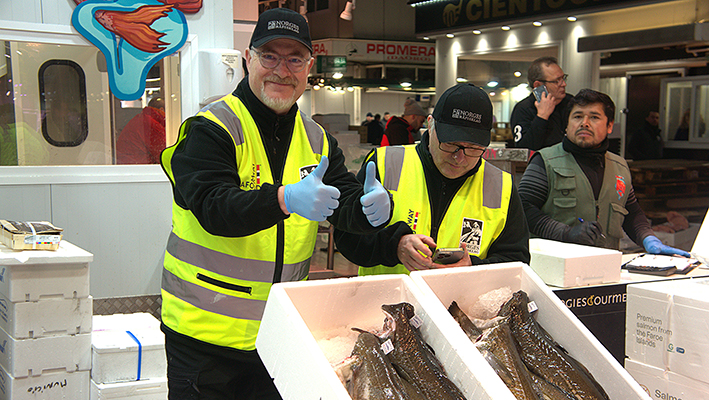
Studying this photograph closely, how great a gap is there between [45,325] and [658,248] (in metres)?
3.39

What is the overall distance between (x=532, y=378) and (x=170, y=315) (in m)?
1.17

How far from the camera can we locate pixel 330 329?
5.17 ft

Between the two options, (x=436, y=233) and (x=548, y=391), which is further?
(x=436, y=233)

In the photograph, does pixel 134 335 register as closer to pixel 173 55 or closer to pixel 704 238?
pixel 173 55

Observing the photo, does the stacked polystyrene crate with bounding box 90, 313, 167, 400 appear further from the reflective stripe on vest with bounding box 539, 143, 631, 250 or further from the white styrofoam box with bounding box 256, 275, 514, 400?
the reflective stripe on vest with bounding box 539, 143, 631, 250

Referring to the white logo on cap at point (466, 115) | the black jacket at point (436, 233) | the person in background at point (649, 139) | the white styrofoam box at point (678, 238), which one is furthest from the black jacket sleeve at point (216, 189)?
the person in background at point (649, 139)

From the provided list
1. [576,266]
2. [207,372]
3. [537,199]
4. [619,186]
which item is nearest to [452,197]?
[576,266]

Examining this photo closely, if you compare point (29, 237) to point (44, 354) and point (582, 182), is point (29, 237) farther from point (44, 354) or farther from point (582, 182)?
point (582, 182)

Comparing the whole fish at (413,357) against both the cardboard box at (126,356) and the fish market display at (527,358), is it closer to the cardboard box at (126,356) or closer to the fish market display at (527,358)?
the fish market display at (527,358)

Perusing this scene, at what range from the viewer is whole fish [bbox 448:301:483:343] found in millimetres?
1567

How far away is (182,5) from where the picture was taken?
14.6ft

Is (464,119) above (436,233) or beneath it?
above

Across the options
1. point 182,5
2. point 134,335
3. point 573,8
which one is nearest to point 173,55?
point 182,5

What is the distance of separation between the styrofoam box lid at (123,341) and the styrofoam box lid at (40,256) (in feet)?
1.59
